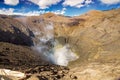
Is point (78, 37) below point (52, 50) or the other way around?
the other way around

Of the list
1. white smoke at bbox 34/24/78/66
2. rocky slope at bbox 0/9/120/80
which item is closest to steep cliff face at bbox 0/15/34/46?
rocky slope at bbox 0/9/120/80

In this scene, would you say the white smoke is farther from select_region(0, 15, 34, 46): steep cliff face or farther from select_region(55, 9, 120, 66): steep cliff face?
select_region(0, 15, 34, 46): steep cliff face

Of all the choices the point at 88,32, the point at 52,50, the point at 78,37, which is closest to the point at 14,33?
the point at 52,50

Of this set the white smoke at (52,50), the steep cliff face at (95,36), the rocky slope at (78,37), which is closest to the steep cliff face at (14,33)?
the rocky slope at (78,37)

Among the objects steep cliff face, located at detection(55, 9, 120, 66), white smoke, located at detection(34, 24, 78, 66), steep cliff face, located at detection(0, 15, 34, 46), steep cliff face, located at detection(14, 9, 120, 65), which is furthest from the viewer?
white smoke, located at detection(34, 24, 78, 66)

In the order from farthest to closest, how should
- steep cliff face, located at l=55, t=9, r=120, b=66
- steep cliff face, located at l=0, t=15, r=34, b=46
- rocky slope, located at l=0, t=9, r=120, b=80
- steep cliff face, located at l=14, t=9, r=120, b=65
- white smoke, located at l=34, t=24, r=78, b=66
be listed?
white smoke, located at l=34, t=24, r=78, b=66, steep cliff face, located at l=14, t=9, r=120, b=65, steep cliff face, located at l=55, t=9, r=120, b=66, steep cliff face, located at l=0, t=15, r=34, b=46, rocky slope, located at l=0, t=9, r=120, b=80

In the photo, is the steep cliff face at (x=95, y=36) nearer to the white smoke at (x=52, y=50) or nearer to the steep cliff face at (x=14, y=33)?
the white smoke at (x=52, y=50)

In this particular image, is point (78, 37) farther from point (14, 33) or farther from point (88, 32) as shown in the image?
point (14, 33)

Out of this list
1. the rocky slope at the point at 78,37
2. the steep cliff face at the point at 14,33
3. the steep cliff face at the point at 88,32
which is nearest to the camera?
the rocky slope at the point at 78,37

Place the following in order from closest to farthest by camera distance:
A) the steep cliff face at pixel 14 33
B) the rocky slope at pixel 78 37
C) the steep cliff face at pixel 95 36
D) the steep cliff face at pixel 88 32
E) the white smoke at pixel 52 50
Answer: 1. the rocky slope at pixel 78 37
2. the steep cliff face at pixel 14 33
3. the steep cliff face at pixel 95 36
4. the steep cliff face at pixel 88 32
5. the white smoke at pixel 52 50
